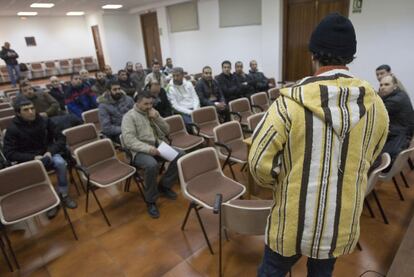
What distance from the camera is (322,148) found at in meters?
0.91

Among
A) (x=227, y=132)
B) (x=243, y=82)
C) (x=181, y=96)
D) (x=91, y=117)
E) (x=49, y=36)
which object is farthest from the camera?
(x=49, y=36)

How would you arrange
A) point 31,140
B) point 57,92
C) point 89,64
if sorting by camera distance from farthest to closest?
1. point 89,64
2. point 57,92
3. point 31,140

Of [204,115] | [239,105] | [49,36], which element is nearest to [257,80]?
[239,105]

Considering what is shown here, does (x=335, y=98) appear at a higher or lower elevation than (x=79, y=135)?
higher

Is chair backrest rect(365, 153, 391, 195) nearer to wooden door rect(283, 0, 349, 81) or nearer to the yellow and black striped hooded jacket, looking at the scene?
the yellow and black striped hooded jacket

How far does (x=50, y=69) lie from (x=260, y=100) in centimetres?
1102

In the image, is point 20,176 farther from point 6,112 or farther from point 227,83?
point 227,83

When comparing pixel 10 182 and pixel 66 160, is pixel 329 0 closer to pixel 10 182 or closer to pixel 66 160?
pixel 66 160

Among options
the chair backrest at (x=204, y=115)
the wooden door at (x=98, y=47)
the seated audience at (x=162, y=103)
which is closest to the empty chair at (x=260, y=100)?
the chair backrest at (x=204, y=115)

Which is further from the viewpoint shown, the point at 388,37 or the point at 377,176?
the point at 388,37

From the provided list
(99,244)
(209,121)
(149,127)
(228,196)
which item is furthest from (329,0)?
(99,244)

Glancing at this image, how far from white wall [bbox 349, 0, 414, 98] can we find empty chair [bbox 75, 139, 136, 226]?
5.26m

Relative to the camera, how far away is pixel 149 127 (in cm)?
297

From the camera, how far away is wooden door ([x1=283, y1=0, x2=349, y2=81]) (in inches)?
235
